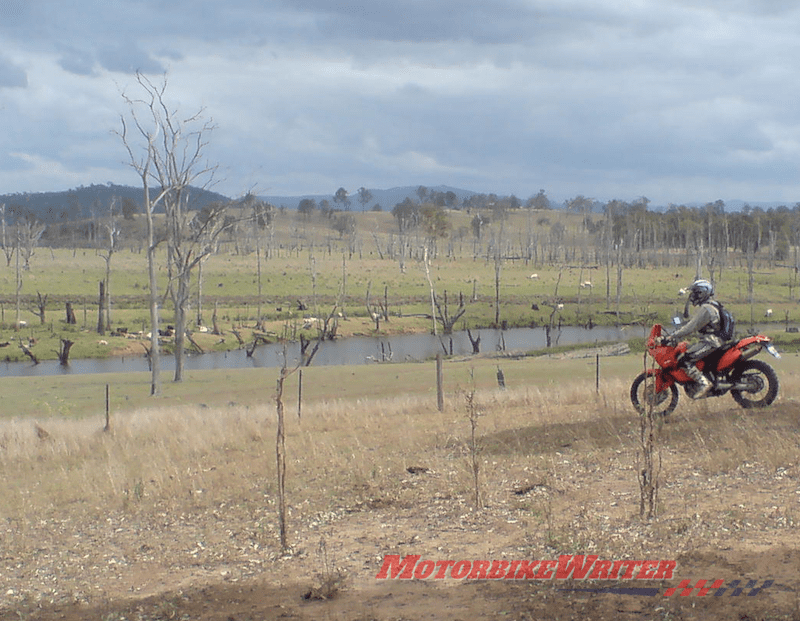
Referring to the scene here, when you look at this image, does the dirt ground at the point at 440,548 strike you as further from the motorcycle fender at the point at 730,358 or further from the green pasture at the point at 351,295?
the green pasture at the point at 351,295

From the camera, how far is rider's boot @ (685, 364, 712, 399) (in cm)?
1188

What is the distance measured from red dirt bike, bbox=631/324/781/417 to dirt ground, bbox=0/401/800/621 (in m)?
0.77

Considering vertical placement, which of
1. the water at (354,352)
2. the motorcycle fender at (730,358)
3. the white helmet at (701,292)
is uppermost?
the white helmet at (701,292)

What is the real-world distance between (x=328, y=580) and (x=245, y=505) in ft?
12.6

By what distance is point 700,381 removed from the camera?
39.0 feet

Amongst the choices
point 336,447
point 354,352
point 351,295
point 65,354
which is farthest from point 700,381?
point 351,295

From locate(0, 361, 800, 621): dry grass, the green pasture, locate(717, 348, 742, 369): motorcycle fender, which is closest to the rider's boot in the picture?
locate(717, 348, 742, 369): motorcycle fender

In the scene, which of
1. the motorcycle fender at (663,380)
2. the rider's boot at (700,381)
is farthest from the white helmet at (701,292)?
the motorcycle fender at (663,380)

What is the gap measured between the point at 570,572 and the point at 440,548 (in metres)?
1.58

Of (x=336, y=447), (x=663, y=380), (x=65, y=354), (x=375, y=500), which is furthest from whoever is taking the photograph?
(x=65, y=354)

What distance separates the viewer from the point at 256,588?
23.3 ft

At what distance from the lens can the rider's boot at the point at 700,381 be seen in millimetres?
11875

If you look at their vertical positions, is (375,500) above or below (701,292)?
below

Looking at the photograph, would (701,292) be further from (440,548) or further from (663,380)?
(440,548)
